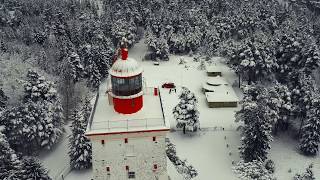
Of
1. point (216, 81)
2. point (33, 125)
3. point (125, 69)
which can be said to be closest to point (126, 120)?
point (125, 69)

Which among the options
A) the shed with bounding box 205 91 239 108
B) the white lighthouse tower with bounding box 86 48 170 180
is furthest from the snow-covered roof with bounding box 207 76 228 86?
the white lighthouse tower with bounding box 86 48 170 180

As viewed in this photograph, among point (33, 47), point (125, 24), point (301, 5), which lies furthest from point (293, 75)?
point (301, 5)

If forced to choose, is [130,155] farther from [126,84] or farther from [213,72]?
[213,72]

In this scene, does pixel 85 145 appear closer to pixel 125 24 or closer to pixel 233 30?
pixel 125 24

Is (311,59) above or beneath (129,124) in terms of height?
beneath

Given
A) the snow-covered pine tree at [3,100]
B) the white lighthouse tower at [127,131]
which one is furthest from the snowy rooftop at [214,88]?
the white lighthouse tower at [127,131]

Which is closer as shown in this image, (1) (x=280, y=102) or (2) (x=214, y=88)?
(1) (x=280, y=102)

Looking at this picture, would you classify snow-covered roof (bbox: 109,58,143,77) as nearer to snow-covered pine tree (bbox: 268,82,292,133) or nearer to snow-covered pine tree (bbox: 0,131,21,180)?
snow-covered pine tree (bbox: 0,131,21,180)
